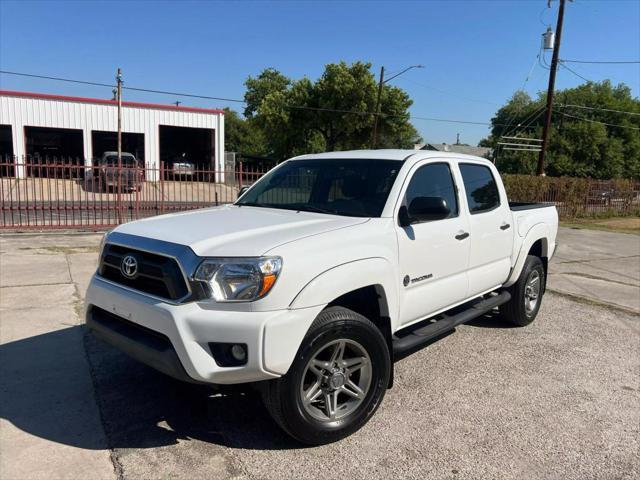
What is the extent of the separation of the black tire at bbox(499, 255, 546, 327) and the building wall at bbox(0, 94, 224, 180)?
24.8m

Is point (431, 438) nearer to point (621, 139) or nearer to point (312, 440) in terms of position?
point (312, 440)

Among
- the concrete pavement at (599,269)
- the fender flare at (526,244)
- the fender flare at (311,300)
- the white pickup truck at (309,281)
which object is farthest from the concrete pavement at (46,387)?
the concrete pavement at (599,269)

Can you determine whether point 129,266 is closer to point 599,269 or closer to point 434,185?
point 434,185

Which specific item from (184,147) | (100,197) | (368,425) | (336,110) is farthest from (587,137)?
(368,425)

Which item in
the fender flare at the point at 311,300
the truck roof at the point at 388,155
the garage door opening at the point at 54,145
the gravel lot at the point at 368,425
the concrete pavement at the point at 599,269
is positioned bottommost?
the concrete pavement at the point at 599,269

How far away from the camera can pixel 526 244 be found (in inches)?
218

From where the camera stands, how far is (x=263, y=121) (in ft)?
131

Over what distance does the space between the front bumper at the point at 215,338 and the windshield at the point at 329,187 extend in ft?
3.97

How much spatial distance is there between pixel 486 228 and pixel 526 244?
105 cm

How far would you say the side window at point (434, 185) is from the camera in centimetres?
405

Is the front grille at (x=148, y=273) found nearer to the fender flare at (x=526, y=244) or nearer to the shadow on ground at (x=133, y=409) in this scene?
the shadow on ground at (x=133, y=409)

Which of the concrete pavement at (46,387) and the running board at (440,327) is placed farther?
the running board at (440,327)

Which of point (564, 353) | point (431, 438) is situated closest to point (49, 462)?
point (431, 438)

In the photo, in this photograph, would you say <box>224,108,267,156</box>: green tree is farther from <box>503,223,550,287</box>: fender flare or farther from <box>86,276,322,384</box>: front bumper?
<box>86,276,322,384</box>: front bumper
